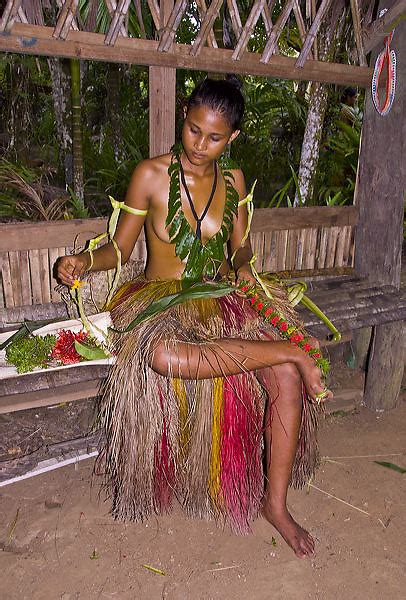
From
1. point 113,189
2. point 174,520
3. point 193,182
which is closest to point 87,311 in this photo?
point 193,182

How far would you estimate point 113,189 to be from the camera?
5.07 meters

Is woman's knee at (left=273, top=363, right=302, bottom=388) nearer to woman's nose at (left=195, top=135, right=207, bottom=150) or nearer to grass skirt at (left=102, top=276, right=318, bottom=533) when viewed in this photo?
grass skirt at (left=102, top=276, right=318, bottom=533)

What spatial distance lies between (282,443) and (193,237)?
0.85 m

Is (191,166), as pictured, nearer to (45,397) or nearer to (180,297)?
(180,297)

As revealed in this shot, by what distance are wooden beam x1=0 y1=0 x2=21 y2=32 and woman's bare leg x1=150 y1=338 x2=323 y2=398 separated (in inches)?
53.4

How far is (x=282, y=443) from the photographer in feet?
6.54

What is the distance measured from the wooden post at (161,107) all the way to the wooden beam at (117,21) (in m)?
0.25

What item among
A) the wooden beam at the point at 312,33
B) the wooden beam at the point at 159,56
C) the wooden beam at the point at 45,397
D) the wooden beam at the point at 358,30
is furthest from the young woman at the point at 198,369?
the wooden beam at the point at 358,30

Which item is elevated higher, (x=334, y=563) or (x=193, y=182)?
(x=193, y=182)

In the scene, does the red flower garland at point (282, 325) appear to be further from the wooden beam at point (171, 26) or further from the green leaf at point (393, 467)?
the wooden beam at point (171, 26)

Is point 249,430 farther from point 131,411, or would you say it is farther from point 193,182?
point 193,182

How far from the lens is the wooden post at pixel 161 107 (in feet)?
8.04

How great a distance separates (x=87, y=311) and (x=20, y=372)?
62 cm

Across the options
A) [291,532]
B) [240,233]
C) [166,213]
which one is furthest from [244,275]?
[291,532]
